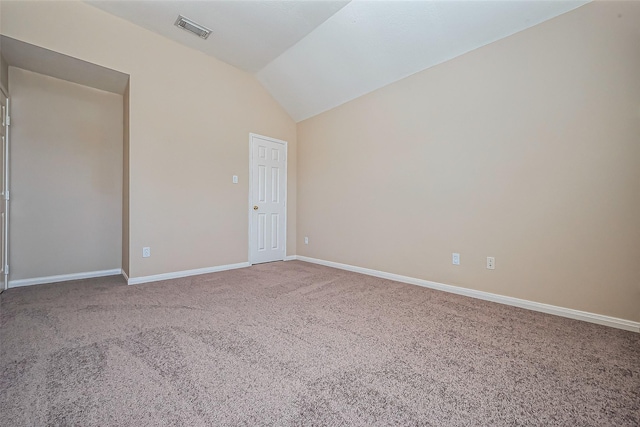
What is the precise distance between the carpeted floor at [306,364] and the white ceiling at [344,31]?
8.64ft

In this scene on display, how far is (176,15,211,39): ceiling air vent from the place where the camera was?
3.03m

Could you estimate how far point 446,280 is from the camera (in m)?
3.00

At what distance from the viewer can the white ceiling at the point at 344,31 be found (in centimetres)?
252

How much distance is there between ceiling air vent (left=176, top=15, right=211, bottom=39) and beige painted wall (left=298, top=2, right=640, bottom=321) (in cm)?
217

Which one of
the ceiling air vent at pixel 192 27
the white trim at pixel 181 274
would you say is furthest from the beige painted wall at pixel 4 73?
the white trim at pixel 181 274

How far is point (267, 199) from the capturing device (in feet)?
14.9

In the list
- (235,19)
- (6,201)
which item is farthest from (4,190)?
(235,19)

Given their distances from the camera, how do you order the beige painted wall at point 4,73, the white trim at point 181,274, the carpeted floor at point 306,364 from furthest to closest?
the white trim at point 181,274 → the beige painted wall at point 4,73 → the carpeted floor at point 306,364

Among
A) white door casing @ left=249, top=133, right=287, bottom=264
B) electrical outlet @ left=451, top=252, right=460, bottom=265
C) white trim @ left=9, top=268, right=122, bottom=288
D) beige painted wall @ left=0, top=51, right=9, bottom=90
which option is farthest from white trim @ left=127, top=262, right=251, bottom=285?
electrical outlet @ left=451, top=252, right=460, bottom=265

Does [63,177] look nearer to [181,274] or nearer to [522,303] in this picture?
[181,274]

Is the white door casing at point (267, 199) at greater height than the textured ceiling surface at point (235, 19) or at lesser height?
lesser

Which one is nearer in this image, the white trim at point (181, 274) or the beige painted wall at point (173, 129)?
the beige painted wall at point (173, 129)

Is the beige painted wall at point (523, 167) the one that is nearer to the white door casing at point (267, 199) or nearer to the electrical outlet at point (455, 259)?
the electrical outlet at point (455, 259)

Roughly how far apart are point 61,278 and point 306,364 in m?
3.60
